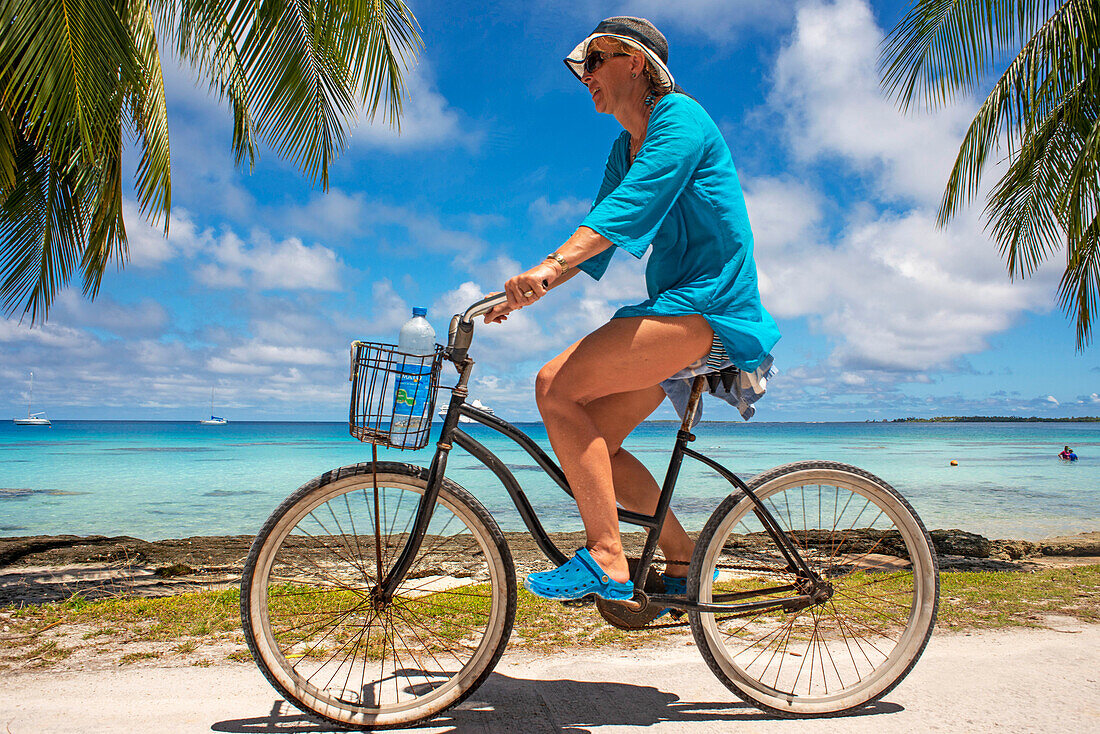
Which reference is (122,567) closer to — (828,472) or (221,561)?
(221,561)

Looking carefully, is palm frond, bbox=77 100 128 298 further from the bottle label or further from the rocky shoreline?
the bottle label

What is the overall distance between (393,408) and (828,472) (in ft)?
5.02

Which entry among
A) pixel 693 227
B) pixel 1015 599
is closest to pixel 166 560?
pixel 693 227

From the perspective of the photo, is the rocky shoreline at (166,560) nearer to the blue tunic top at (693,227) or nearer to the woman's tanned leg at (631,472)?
the woman's tanned leg at (631,472)

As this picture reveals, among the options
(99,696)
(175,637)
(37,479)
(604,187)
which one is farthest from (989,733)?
(37,479)

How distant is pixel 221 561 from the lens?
6473 mm

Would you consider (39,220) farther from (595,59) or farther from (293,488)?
(293,488)

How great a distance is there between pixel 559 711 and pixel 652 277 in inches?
60.4

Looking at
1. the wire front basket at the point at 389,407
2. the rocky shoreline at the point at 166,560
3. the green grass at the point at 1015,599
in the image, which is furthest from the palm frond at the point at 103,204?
the green grass at the point at 1015,599

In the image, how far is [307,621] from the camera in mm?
3168

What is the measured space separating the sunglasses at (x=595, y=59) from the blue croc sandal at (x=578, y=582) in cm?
162

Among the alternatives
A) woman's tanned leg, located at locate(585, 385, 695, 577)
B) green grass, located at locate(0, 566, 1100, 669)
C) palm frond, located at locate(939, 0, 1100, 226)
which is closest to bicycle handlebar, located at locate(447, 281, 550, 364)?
woman's tanned leg, located at locate(585, 385, 695, 577)

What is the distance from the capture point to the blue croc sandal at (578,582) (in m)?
A: 1.96

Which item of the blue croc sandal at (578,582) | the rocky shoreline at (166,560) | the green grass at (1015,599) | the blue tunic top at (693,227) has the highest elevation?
the blue tunic top at (693,227)
